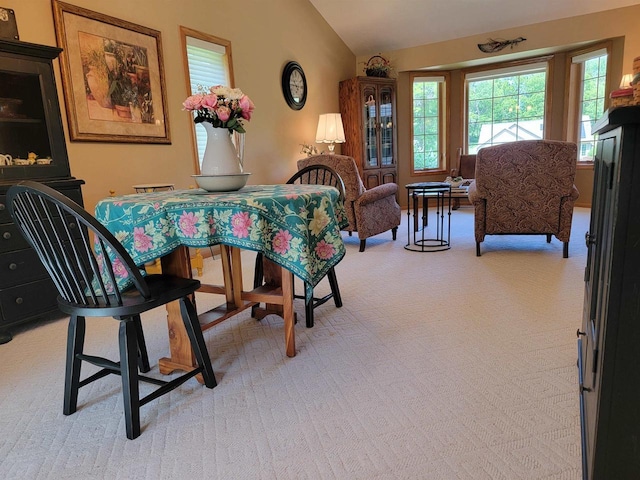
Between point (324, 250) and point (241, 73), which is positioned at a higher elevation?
point (241, 73)

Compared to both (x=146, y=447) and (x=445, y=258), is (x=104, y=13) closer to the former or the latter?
(x=146, y=447)

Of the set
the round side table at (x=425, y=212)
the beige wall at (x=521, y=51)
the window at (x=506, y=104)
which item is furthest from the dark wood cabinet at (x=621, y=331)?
the window at (x=506, y=104)

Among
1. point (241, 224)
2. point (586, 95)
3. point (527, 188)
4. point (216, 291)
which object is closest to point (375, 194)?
point (527, 188)

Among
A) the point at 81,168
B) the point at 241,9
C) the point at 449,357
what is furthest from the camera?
the point at 241,9

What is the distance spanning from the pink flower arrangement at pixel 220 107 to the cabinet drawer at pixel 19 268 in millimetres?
1365

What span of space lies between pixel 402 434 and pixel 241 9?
4.44 meters

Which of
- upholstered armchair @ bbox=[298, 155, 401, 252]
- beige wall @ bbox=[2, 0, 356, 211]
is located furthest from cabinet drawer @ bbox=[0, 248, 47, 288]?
upholstered armchair @ bbox=[298, 155, 401, 252]

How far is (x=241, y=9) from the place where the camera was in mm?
4328

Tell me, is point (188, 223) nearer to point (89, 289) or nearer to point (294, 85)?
point (89, 289)

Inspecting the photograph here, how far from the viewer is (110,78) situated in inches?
126

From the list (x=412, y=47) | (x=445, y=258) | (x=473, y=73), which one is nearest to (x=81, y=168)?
(x=445, y=258)

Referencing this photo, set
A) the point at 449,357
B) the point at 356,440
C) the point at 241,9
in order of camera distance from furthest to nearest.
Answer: the point at 241,9, the point at 449,357, the point at 356,440

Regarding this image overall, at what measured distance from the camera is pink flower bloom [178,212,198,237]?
1575mm

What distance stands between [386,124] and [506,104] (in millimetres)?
2008
